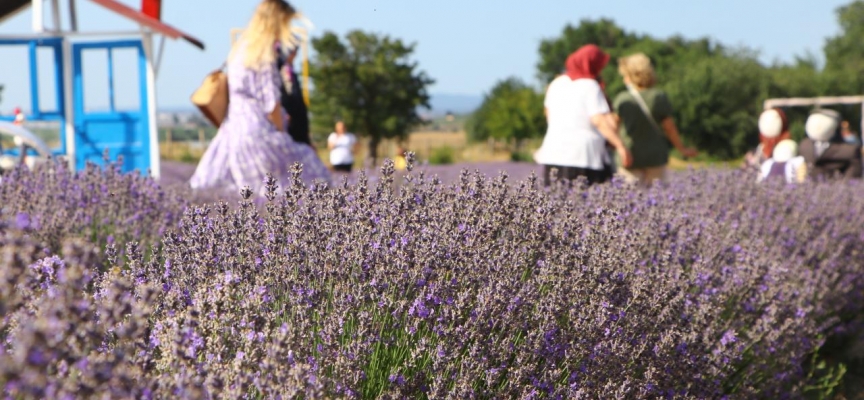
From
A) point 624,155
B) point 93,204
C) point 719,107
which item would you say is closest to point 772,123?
point 624,155

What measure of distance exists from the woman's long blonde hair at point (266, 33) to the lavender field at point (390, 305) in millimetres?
3088

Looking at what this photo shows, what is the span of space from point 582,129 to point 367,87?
33054 millimetres

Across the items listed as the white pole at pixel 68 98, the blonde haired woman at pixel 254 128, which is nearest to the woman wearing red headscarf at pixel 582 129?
the blonde haired woman at pixel 254 128

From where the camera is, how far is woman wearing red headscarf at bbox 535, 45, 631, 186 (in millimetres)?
6430

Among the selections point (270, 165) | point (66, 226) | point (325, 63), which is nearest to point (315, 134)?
point (325, 63)

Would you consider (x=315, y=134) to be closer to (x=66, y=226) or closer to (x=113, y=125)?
(x=113, y=125)

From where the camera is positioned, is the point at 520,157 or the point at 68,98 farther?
the point at 520,157

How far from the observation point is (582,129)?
6516mm

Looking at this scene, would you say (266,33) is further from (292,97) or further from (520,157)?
(520,157)

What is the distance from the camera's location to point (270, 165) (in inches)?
293

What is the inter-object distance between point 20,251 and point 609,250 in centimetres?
205

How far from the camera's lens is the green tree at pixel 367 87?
3856 cm

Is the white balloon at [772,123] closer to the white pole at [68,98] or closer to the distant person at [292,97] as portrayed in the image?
the distant person at [292,97]

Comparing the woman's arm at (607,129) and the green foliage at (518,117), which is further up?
the green foliage at (518,117)
